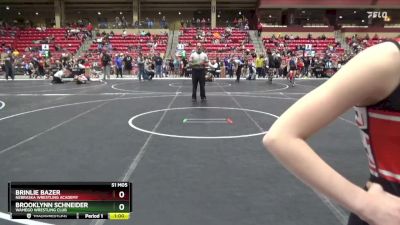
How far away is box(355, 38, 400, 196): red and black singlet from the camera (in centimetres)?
111

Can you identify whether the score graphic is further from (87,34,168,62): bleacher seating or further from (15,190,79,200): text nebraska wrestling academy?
(87,34,168,62): bleacher seating

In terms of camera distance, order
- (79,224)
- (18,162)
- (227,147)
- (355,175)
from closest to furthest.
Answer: (79,224) → (355,175) → (18,162) → (227,147)

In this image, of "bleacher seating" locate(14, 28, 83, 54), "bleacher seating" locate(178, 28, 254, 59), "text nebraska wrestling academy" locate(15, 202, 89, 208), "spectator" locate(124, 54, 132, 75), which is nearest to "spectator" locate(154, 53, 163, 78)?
"spectator" locate(124, 54, 132, 75)

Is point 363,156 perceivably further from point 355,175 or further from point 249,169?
point 249,169

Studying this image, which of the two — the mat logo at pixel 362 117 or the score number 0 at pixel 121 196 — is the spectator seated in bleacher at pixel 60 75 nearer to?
the score number 0 at pixel 121 196

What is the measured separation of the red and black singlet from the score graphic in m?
2.34

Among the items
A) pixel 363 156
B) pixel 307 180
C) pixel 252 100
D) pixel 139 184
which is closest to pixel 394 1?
pixel 252 100

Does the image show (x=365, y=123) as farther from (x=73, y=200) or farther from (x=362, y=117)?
(x=73, y=200)

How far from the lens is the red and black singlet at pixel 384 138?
1.11 metres

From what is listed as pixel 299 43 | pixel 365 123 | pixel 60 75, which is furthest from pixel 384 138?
pixel 299 43

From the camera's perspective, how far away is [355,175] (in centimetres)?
518

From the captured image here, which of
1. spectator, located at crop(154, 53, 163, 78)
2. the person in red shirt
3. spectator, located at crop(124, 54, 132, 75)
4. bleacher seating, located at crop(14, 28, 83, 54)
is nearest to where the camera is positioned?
the person in red shirt

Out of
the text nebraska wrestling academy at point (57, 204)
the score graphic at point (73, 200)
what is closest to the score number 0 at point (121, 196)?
the score graphic at point (73, 200)

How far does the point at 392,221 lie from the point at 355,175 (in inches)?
176
